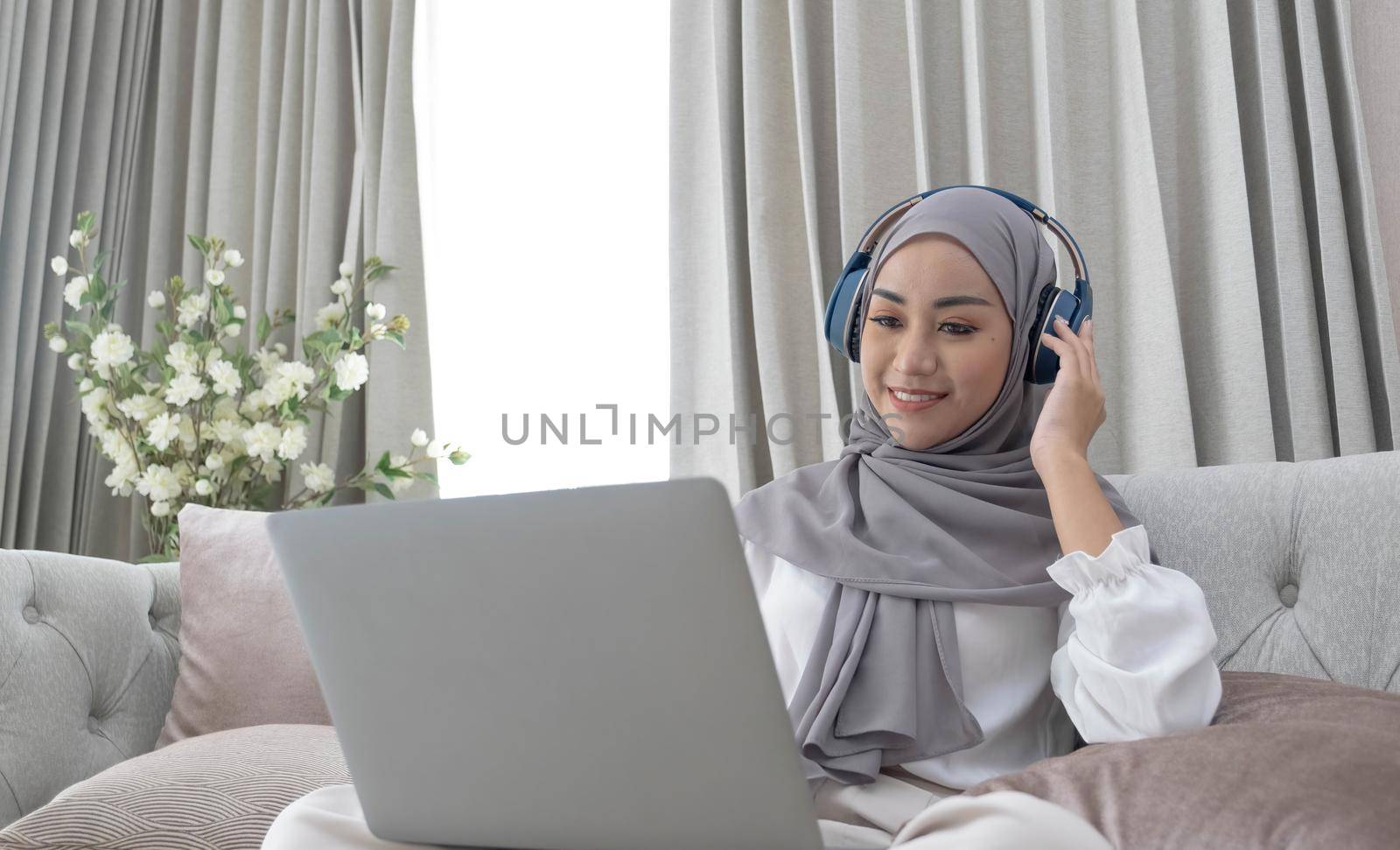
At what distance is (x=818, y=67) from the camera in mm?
2137

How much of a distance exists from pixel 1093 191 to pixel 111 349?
2.00 metres

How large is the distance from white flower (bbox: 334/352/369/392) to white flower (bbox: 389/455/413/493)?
0.21 m

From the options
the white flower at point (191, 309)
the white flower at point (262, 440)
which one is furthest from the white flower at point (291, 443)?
the white flower at point (191, 309)

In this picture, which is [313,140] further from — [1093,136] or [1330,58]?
[1330,58]

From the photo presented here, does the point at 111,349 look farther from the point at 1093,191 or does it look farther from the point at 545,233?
the point at 1093,191

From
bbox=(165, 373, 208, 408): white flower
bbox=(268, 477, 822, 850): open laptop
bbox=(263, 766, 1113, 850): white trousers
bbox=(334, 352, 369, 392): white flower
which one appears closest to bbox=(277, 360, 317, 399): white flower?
bbox=(334, 352, 369, 392): white flower

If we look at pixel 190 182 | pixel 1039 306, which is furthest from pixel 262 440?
pixel 1039 306

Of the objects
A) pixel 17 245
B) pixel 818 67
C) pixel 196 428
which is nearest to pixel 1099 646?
pixel 818 67

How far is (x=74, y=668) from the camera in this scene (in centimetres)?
156

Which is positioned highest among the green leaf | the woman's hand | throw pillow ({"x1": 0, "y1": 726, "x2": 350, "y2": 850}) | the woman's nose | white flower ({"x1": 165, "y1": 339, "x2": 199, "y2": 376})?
the green leaf

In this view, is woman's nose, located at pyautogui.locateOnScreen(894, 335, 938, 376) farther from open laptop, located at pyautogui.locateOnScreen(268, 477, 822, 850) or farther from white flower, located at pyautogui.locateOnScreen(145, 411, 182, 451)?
white flower, located at pyautogui.locateOnScreen(145, 411, 182, 451)

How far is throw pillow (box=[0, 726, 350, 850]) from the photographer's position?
1.12 metres

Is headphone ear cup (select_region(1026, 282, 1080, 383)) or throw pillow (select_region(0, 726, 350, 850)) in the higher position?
headphone ear cup (select_region(1026, 282, 1080, 383))

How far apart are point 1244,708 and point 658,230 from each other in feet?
5.78
